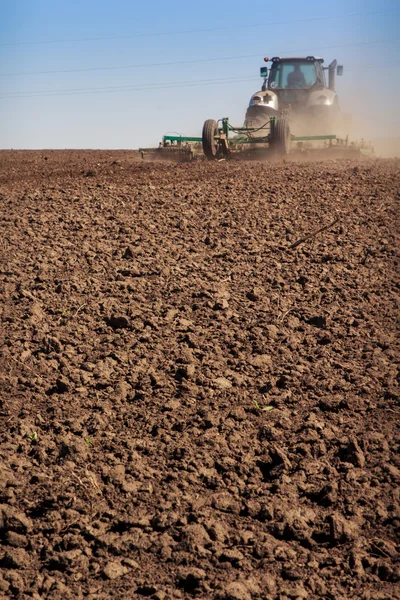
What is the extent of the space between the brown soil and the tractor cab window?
9.73 meters

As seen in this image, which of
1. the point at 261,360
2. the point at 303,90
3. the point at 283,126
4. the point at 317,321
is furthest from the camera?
the point at 303,90

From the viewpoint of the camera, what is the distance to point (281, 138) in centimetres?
1398

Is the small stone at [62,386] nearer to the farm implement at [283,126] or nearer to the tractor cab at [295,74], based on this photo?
the farm implement at [283,126]

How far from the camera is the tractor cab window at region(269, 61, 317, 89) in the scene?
16.5 metres

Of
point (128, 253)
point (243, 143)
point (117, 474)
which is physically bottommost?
point (117, 474)

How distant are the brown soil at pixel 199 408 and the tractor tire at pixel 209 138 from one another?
6.78 metres

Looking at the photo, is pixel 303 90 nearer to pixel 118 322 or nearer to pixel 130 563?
pixel 118 322

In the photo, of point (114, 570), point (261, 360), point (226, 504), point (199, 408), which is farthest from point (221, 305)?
point (114, 570)

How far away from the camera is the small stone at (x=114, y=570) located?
2.73 meters

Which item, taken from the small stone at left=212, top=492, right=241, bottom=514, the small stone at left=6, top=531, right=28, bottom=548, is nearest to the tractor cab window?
the small stone at left=212, top=492, right=241, bottom=514

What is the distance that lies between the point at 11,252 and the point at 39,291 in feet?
3.92

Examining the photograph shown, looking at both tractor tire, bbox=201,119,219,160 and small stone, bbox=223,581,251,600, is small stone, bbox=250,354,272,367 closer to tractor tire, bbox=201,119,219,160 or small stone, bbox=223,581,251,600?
small stone, bbox=223,581,251,600

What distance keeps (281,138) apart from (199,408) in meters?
10.8

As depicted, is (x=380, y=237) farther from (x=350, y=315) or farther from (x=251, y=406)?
(x=251, y=406)
